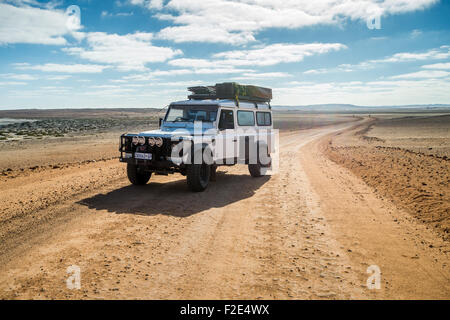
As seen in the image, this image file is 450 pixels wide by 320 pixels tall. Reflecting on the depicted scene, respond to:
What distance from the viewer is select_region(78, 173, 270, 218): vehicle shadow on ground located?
269 inches

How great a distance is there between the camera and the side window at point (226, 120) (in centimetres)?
926

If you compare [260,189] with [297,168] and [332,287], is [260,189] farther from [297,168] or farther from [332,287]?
[332,287]

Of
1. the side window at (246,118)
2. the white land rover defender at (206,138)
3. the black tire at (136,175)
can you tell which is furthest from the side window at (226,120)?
the black tire at (136,175)

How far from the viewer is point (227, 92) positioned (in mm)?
10055

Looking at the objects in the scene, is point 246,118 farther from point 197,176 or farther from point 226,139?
point 197,176

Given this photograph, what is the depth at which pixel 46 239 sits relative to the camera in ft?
16.8

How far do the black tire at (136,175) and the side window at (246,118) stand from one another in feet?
10.8

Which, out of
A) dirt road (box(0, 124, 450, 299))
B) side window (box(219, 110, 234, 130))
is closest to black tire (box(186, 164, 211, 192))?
dirt road (box(0, 124, 450, 299))

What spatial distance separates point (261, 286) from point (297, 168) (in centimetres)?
890

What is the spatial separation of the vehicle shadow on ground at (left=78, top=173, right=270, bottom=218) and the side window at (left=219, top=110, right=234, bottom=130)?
172 cm

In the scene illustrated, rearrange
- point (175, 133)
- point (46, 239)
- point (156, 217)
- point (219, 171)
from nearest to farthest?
point (46, 239)
point (156, 217)
point (175, 133)
point (219, 171)

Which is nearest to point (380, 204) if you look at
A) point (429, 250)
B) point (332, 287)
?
point (429, 250)

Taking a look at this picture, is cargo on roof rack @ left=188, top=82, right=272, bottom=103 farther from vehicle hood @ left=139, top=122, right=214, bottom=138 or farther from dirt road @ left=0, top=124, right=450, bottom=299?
dirt road @ left=0, top=124, right=450, bottom=299

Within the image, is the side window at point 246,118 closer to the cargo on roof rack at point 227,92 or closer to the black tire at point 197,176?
the cargo on roof rack at point 227,92
